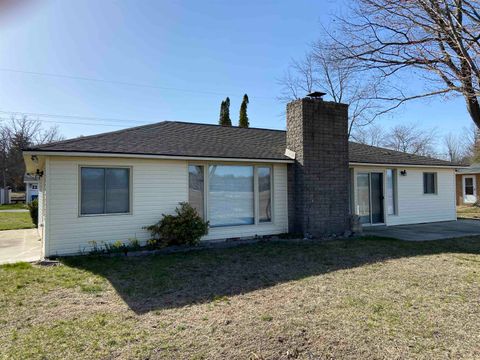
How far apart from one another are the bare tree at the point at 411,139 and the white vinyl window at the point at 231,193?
38.5m

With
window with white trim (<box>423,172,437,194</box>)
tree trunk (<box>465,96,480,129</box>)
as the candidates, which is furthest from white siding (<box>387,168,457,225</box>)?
tree trunk (<box>465,96,480,129</box>)

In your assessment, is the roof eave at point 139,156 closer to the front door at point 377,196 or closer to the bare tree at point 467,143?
the front door at point 377,196

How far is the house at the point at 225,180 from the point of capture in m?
8.26

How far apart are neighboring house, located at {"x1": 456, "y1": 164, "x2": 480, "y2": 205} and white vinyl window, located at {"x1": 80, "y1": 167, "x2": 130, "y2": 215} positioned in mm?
24670

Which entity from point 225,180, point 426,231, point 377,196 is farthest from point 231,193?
point 426,231

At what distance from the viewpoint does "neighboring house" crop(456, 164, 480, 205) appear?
24.2 metres

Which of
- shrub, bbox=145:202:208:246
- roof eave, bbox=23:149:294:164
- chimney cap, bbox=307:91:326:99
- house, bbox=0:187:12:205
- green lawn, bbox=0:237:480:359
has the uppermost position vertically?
chimney cap, bbox=307:91:326:99

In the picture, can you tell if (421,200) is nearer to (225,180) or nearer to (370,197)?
(370,197)

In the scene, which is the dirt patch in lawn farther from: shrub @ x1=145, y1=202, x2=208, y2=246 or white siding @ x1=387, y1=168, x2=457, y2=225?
shrub @ x1=145, y1=202, x2=208, y2=246

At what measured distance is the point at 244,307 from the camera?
15.8 feet

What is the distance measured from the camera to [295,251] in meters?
8.77

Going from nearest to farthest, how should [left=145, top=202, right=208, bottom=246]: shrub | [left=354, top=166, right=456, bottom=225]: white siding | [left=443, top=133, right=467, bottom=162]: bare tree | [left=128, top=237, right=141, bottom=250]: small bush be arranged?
[left=128, top=237, right=141, bottom=250]: small bush, [left=145, top=202, right=208, bottom=246]: shrub, [left=354, top=166, right=456, bottom=225]: white siding, [left=443, top=133, right=467, bottom=162]: bare tree

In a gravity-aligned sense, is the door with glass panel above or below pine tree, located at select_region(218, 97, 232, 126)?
below

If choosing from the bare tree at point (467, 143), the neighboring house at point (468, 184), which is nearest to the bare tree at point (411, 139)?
the bare tree at point (467, 143)
